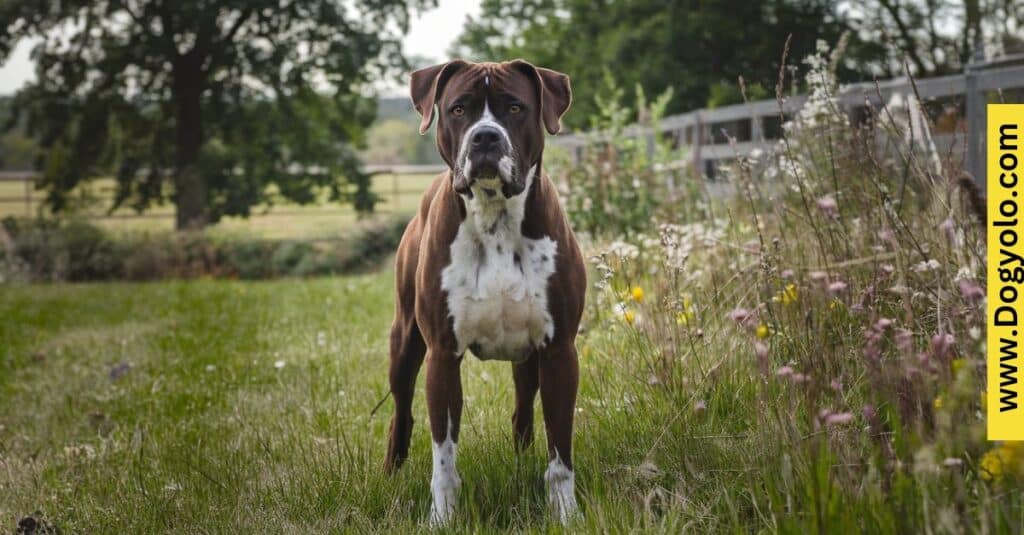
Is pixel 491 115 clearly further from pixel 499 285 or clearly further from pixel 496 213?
pixel 499 285

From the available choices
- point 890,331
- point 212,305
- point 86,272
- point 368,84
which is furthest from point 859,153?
point 368,84

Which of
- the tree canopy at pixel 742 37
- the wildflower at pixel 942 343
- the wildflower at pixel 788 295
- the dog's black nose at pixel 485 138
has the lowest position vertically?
the wildflower at pixel 788 295

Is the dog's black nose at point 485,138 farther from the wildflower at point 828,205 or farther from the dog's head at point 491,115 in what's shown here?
the wildflower at point 828,205

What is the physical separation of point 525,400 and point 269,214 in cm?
2036

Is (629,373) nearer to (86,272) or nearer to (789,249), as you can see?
(789,249)

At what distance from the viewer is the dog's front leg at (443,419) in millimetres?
3650

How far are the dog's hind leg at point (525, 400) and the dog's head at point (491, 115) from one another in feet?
2.86

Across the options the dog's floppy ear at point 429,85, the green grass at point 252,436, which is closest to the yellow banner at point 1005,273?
the green grass at point 252,436

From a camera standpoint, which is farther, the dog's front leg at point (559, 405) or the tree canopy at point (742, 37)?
the tree canopy at point (742, 37)

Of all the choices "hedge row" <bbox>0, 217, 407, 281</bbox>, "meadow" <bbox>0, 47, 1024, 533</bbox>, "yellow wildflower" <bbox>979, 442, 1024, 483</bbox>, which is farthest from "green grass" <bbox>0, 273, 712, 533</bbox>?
"hedge row" <bbox>0, 217, 407, 281</bbox>

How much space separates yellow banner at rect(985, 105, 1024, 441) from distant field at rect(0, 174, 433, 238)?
17.5 metres

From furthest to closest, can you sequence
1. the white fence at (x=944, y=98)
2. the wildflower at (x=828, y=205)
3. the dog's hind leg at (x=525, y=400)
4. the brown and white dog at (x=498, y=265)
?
the white fence at (x=944, y=98) → the dog's hind leg at (x=525, y=400) → the brown and white dog at (x=498, y=265) → the wildflower at (x=828, y=205)

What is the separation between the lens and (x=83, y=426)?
5867 millimetres

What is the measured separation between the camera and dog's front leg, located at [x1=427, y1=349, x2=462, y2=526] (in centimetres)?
365
